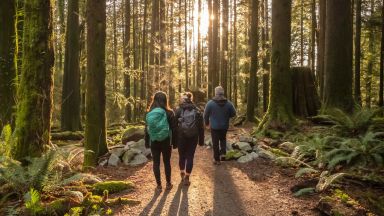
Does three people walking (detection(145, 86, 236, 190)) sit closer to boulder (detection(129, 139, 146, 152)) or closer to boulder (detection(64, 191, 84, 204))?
boulder (detection(64, 191, 84, 204))

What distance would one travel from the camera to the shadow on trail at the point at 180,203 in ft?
19.7

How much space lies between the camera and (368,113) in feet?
31.6

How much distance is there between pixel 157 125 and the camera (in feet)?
23.4

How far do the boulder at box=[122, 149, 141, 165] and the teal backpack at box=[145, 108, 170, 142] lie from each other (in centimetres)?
A: 347

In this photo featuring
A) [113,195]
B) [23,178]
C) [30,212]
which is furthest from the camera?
[113,195]

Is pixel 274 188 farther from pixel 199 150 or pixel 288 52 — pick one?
pixel 288 52

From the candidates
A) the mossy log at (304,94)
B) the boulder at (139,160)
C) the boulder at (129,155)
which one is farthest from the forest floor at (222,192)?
the mossy log at (304,94)

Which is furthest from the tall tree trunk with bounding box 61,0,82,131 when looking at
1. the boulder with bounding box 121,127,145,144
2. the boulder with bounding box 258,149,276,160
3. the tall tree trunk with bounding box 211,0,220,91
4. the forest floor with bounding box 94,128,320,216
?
the boulder with bounding box 258,149,276,160

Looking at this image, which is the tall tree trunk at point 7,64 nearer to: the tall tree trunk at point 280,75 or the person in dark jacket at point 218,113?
the person in dark jacket at point 218,113

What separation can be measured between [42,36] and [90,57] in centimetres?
282

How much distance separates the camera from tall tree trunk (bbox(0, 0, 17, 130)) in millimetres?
8586

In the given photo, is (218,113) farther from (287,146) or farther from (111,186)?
(111,186)

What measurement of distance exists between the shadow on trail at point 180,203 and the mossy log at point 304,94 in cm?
878

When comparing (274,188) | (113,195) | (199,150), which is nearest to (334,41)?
(199,150)
